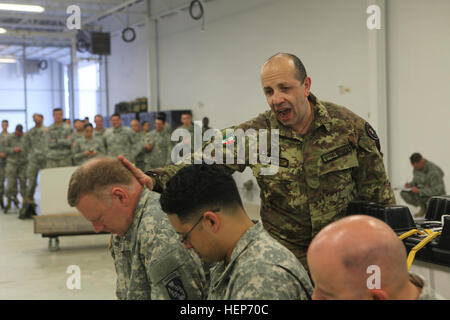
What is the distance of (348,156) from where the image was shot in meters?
2.39

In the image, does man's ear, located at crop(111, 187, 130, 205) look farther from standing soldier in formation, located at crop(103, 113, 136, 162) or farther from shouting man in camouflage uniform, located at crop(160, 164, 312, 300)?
standing soldier in formation, located at crop(103, 113, 136, 162)

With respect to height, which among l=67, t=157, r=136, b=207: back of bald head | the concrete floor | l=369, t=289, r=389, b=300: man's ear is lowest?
the concrete floor

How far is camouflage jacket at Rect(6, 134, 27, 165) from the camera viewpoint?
11672 mm

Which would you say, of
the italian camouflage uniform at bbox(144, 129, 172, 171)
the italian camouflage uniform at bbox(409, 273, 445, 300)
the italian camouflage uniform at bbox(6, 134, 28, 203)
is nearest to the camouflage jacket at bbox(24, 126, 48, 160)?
the italian camouflage uniform at bbox(6, 134, 28, 203)

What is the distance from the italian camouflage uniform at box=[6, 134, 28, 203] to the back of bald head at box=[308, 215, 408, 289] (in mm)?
10986

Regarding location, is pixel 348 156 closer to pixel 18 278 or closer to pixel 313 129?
pixel 313 129

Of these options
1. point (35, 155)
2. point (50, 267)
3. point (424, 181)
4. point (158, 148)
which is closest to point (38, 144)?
point (35, 155)

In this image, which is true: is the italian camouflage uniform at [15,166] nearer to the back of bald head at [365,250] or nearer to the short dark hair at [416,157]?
the short dark hair at [416,157]

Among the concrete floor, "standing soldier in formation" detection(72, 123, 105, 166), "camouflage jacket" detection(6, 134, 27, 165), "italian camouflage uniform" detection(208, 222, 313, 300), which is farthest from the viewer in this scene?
"camouflage jacket" detection(6, 134, 27, 165)

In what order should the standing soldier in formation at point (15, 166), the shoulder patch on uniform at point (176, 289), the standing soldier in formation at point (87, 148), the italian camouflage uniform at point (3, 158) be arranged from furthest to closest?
→ 1. the italian camouflage uniform at point (3, 158)
2. the standing soldier in formation at point (15, 166)
3. the standing soldier in formation at point (87, 148)
4. the shoulder patch on uniform at point (176, 289)

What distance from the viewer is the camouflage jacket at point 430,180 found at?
7.14m

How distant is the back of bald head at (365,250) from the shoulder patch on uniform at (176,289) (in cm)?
78

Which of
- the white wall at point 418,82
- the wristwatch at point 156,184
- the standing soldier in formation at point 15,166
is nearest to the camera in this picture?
the wristwatch at point 156,184

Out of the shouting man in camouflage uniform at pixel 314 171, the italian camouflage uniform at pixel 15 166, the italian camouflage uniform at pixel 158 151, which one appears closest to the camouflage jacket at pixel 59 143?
the italian camouflage uniform at pixel 15 166
